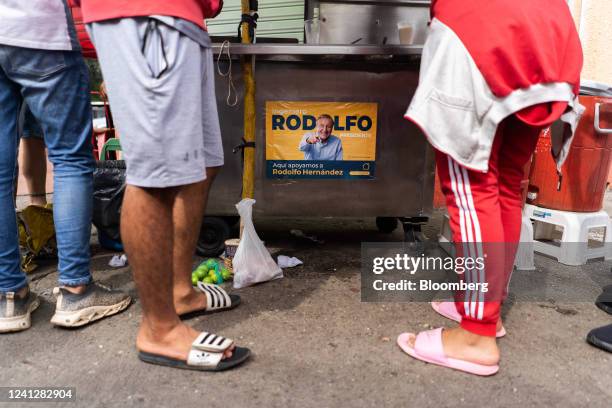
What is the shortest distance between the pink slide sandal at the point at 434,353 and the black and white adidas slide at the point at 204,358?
0.65 m

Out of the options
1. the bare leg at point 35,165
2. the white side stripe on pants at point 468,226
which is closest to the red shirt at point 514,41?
the white side stripe on pants at point 468,226

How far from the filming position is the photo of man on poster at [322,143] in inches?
109

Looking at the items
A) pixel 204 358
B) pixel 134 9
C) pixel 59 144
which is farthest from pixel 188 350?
Result: pixel 134 9

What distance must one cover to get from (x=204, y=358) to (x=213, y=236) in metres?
1.42

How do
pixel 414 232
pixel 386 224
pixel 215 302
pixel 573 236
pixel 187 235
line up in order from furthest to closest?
pixel 386 224 < pixel 414 232 < pixel 573 236 < pixel 215 302 < pixel 187 235

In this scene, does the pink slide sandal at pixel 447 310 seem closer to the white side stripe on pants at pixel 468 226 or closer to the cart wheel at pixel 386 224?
the white side stripe on pants at pixel 468 226

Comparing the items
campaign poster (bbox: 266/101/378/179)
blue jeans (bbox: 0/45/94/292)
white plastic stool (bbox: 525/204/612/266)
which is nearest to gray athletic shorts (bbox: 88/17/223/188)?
blue jeans (bbox: 0/45/94/292)

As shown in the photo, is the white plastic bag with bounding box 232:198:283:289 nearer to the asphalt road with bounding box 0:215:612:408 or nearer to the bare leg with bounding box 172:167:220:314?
the asphalt road with bounding box 0:215:612:408

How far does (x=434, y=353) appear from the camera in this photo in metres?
1.70

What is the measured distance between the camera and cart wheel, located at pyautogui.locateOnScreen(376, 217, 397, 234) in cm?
352

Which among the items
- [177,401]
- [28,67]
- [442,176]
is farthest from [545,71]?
[28,67]

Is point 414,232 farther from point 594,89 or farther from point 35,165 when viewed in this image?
point 35,165

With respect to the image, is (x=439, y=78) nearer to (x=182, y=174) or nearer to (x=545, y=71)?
(x=545, y=71)

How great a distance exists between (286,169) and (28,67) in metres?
1.46
